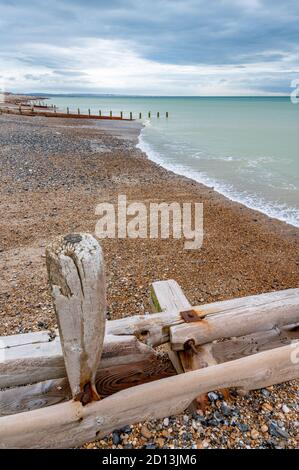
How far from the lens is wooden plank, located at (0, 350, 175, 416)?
2.45 metres

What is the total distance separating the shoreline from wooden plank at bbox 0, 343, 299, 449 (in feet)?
0.46

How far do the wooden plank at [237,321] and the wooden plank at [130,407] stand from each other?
28cm

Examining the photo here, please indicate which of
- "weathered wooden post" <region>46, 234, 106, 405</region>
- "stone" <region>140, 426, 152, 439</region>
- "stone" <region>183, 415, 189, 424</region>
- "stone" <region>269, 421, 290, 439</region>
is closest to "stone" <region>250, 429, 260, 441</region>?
"stone" <region>269, 421, 290, 439</region>

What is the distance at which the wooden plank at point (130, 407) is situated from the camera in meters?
2.11

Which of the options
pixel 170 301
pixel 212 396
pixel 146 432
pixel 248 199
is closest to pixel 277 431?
pixel 212 396

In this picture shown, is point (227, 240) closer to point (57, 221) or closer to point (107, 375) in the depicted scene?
point (57, 221)

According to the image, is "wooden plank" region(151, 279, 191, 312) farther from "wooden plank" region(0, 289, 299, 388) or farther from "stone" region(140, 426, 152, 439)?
"stone" region(140, 426, 152, 439)

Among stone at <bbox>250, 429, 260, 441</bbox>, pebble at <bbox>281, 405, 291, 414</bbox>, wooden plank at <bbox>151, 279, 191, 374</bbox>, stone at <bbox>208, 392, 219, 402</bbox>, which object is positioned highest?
wooden plank at <bbox>151, 279, 191, 374</bbox>

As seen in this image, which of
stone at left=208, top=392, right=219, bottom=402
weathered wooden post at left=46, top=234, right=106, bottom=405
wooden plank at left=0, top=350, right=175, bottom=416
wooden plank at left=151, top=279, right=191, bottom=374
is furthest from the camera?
wooden plank at left=151, top=279, right=191, bottom=374

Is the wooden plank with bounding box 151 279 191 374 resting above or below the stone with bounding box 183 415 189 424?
above

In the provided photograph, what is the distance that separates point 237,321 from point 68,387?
1423 mm

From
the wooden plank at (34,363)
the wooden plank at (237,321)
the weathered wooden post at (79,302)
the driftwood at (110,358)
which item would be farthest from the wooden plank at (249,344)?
the weathered wooden post at (79,302)
